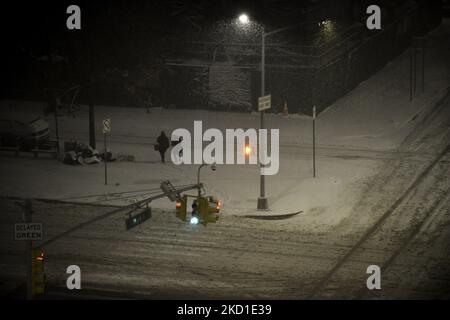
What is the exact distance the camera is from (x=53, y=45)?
2115 inches

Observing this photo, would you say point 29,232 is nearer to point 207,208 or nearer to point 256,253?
point 207,208

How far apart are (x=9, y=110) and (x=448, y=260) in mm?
30580

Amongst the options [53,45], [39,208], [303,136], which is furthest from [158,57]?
[39,208]

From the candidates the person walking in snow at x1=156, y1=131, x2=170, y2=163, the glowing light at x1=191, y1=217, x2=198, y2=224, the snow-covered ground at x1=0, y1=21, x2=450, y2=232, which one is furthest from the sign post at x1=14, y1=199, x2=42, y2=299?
the person walking in snow at x1=156, y1=131, x2=170, y2=163

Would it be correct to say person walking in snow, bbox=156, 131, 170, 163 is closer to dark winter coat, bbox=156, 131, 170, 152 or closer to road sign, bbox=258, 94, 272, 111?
dark winter coat, bbox=156, 131, 170, 152

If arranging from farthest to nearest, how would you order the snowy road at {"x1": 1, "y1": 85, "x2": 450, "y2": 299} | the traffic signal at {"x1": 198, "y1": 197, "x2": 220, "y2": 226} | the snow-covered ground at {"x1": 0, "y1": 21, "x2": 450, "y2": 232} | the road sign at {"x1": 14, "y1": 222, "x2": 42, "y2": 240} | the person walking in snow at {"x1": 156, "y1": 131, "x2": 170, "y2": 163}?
the person walking in snow at {"x1": 156, "y1": 131, "x2": 170, "y2": 163}, the snow-covered ground at {"x1": 0, "y1": 21, "x2": 450, "y2": 232}, the traffic signal at {"x1": 198, "y1": 197, "x2": 220, "y2": 226}, the snowy road at {"x1": 1, "y1": 85, "x2": 450, "y2": 299}, the road sign at {"x1": 14, "y1": 222, "x2": 42, "y2": 240}

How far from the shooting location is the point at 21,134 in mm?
45656

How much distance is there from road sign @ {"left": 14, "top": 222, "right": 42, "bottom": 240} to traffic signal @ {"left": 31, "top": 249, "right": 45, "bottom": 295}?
0.43 metres

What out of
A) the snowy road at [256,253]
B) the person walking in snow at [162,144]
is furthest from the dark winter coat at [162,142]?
the snowy road at [256,253]

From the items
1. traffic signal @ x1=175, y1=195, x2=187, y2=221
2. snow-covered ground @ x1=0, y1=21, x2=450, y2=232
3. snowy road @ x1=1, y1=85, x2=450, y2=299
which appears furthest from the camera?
snow-covered ground @ x1=0, y1=21, x2=450, y2=232

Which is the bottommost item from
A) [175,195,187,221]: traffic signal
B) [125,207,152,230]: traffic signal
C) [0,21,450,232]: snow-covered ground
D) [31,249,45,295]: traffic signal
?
[31,249,45,295]: traffic signal

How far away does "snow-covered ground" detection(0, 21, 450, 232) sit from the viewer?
38.6 m

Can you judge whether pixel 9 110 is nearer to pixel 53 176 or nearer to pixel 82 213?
pixel 53 176

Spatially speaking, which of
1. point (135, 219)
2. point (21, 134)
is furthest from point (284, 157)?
point (135, 219)
